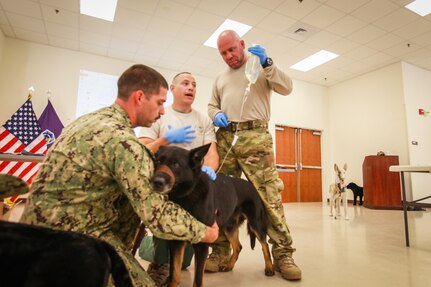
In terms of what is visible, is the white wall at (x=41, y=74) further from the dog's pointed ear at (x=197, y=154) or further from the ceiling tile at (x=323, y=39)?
the dog's pointed ear at (x=197, y=154)

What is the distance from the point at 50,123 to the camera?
5734mm

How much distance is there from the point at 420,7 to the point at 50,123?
7857 mm

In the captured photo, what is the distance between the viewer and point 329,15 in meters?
4.93

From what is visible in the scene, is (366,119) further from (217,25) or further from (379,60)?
(217,25)

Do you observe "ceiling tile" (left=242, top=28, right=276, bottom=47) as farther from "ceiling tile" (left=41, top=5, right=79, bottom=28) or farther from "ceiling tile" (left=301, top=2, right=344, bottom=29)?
"ceiling tile" (left=41, top=5, right=79, bottom=28)

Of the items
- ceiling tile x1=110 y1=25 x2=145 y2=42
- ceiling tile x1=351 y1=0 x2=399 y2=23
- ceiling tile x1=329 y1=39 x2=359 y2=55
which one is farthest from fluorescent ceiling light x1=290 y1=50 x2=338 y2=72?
ceiling tile x1=110 y1=25 x2=145 y2=42

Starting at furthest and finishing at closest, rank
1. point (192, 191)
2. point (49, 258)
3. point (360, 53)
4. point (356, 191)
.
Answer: point (356, 191)
point (360, 53)
point (192, 191)
point (49, 258)

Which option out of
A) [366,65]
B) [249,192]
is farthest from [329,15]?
[249,192]

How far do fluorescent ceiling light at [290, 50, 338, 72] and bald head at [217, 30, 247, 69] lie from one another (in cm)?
523

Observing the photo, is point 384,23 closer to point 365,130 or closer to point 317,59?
point 317,59

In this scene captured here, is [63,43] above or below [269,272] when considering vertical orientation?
above

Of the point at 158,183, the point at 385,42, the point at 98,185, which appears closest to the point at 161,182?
the point at 158,183

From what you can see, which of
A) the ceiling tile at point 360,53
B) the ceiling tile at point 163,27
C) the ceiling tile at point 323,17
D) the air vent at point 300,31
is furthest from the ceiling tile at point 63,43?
the ceiling tile at point 360,53

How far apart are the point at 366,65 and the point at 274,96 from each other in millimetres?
2654
